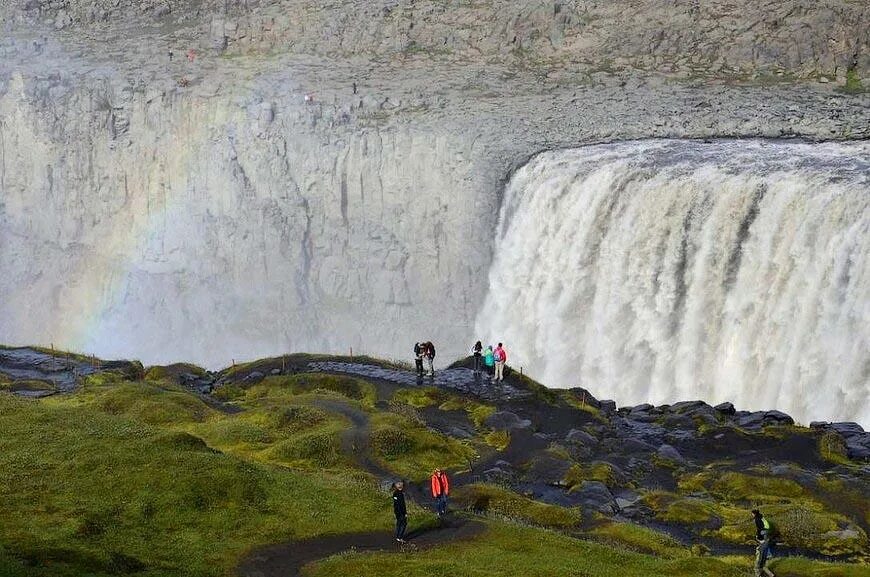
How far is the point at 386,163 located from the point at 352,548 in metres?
49.2

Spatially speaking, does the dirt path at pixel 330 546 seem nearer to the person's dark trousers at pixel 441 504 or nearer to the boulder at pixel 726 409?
the person's dark trousers at pixel 441 504

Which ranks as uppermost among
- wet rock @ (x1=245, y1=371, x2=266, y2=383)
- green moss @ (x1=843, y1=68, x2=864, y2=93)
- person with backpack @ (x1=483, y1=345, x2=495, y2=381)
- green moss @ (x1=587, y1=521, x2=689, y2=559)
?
green moss @ (x1=843, y1=68, x2=864, y2=93)

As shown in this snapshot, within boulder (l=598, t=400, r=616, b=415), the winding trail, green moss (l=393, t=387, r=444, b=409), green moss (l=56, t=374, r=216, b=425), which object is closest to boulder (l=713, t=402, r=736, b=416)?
boulder (l=598, t=400, r=616, b=415)

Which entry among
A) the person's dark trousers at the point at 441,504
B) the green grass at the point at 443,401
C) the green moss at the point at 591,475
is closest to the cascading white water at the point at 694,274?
the green grass at the point at 443,401

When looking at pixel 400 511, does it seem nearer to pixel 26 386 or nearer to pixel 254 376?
pixel 254 376

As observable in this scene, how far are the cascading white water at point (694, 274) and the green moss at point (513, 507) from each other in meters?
16.4

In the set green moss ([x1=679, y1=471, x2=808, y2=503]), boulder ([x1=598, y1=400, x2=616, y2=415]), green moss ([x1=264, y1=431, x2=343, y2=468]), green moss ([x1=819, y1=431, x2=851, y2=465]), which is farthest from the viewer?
boulder ([x1=598, y1=400, x2=616, y2=415])

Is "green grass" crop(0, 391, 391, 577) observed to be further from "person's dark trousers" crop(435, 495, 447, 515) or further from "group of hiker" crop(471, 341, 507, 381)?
"group of hiker" crop(471, 341, 507, 381)

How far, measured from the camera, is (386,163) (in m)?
75.6

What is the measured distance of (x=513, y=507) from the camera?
1403 inches

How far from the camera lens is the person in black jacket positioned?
28.9 meters

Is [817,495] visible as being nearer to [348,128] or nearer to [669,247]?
[669,247]

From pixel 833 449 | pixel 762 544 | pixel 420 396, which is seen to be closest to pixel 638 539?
pixel 762 544

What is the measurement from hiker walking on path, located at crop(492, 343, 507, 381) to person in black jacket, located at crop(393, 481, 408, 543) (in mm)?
19600
